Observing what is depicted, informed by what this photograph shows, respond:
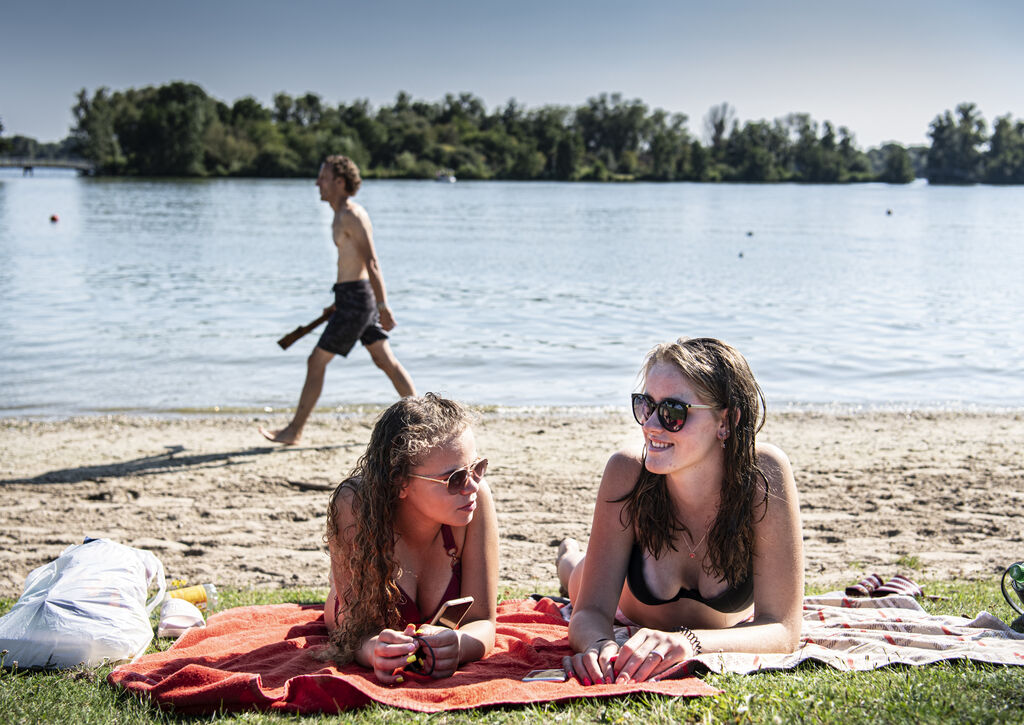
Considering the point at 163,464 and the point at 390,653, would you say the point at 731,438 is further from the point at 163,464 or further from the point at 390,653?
the point at 163,464

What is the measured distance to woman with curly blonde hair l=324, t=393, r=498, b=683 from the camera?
3.23 m

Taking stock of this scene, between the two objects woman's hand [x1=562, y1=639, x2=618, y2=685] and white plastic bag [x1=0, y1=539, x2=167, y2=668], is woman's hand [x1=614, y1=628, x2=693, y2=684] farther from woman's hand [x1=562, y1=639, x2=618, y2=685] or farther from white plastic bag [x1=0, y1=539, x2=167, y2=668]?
white plastic bag [x1=0, y1=539, x2=167, y2=668]

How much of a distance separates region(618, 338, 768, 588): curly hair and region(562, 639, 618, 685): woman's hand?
19.2 inches

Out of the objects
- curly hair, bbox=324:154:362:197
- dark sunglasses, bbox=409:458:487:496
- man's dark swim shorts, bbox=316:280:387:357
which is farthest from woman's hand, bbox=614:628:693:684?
curly hair, bbox=324:154:362:197

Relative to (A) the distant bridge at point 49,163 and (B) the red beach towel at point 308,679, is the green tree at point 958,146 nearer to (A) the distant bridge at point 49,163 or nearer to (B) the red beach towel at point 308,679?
(A) the distant bridge at point 49,163

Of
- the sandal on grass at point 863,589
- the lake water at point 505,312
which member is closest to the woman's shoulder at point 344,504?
the sandal on grass at point 863,589

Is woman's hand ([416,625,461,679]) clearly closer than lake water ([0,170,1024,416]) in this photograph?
Yes

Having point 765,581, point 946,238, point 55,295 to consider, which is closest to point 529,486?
point 765,581

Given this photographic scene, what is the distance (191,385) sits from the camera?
11.7 meters

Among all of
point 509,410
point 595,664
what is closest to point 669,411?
point 595,664

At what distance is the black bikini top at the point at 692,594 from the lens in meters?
3.34

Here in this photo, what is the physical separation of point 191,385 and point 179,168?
11429 cm

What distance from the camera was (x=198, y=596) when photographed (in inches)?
178

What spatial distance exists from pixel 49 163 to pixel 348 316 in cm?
14288
